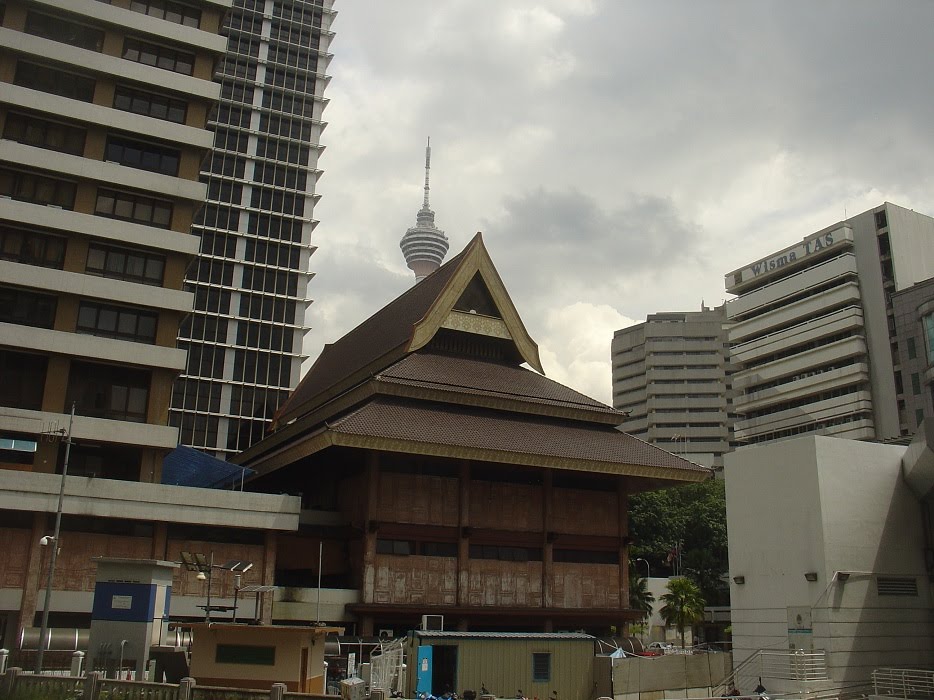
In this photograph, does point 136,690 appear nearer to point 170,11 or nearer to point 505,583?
point 505,583

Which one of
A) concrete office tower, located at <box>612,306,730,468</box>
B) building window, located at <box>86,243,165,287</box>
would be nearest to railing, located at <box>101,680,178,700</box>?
building window, located at <box>86,243,165,287</box>

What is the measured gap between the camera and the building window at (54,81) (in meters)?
46.3

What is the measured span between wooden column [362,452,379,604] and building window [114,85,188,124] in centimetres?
2133

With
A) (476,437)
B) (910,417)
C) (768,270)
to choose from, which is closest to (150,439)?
(476,437)

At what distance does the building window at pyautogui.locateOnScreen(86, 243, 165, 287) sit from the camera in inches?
1802

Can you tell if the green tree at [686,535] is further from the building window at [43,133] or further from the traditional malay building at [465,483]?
the building window at [43,133]

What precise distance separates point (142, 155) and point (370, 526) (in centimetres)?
2278

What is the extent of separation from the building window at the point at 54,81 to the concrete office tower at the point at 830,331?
77.6 metres

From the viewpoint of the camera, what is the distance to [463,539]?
4556cm

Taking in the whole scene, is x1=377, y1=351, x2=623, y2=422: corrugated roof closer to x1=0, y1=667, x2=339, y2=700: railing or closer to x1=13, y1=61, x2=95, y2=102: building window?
x1=13, y1=61, x2=95, y2=102: building window

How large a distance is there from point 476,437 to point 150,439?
15.6 m

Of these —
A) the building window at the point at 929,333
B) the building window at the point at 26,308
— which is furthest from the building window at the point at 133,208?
the building window at the point at 929,333

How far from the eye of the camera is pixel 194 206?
48594mm

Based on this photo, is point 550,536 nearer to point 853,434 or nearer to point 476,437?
point 476,437
